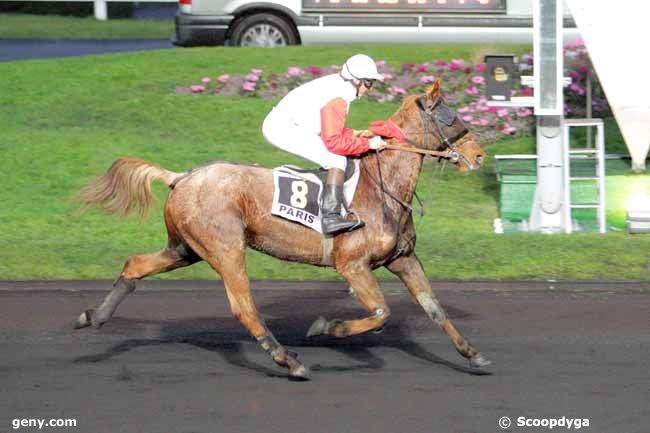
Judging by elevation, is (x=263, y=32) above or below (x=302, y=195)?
above

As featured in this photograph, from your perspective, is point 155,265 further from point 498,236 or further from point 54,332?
point 498,236

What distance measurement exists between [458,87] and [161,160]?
13.1ft

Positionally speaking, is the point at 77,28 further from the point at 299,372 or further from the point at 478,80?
the point at 299,372

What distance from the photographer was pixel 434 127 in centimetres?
912

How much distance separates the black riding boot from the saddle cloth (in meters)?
0.06

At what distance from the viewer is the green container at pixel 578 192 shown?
14.1 meters

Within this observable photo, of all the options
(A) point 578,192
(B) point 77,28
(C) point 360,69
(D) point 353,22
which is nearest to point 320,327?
(C) point 360,69

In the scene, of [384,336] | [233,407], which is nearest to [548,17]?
[384,336]

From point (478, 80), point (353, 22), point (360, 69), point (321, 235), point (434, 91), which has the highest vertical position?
point (360, 69)

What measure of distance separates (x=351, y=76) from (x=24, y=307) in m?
3.47

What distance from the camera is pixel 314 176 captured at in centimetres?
912

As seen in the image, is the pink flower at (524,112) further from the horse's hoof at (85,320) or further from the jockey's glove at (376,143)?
the horse's hoof at (85,320)

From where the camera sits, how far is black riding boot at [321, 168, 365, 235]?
29.2 ft

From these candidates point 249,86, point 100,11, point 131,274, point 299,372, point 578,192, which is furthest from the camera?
point 100,11
